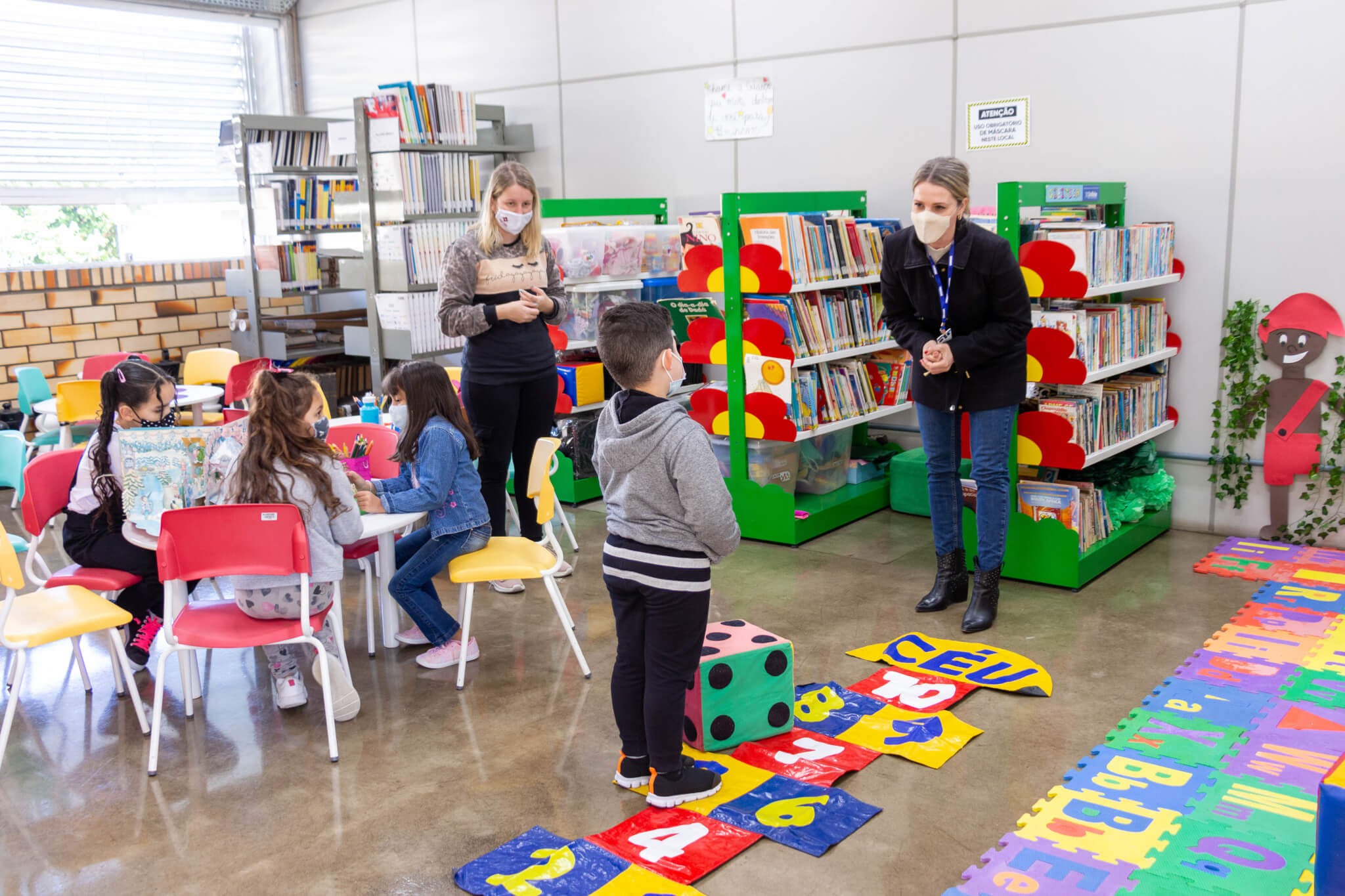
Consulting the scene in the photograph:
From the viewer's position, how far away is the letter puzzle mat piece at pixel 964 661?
356cm

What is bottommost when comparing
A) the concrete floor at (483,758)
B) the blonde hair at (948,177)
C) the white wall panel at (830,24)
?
the concrete floor at (483,758)

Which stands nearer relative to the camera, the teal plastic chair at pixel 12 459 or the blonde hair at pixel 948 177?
the blonde hair at pixel 948 177

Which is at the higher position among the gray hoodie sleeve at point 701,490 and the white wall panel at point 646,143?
the white wall panel at point 646,143

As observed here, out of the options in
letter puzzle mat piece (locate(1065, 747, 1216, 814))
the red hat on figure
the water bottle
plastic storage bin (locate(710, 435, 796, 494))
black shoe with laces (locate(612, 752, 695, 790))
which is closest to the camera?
letter puzzle mat piece (locate(1065, 747, 1216, 814))

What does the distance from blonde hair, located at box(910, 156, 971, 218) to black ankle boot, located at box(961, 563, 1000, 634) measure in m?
1.39

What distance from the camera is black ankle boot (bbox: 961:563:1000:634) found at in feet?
13.4

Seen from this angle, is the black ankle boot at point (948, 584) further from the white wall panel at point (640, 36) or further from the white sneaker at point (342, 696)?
the white wall panel at point (640, 36)

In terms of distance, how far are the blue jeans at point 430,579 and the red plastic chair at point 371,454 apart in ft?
0.52

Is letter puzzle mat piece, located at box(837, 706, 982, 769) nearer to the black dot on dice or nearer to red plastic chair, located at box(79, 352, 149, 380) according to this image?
the black dot on dice

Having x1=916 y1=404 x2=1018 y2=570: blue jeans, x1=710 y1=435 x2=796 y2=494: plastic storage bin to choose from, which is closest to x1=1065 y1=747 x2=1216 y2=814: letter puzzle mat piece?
x1=916 y1=404 x2=1018 y2=570: blue jeans

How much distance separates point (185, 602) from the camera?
338 centimetres

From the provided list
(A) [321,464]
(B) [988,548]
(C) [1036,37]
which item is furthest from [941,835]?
(C) [1036,37]

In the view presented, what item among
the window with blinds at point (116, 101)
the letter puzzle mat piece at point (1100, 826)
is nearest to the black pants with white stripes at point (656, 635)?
the letter puzzle mat piece at point (1100, 826)

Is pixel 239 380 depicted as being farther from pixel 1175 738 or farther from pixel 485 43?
pixel 1175 738
